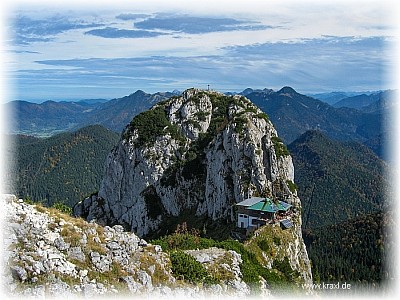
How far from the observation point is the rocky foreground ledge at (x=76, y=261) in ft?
51.9

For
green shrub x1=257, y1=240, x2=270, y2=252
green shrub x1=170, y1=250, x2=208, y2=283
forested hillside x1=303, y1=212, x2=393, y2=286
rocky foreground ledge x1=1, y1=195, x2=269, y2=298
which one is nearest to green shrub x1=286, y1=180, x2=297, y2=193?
green shrub x1=257, y1=240, x2=270, y2=252

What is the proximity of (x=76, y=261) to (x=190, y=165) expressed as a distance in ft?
166

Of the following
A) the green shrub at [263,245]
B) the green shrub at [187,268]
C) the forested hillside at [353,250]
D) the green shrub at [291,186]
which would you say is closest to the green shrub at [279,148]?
the green shrub at [291,186]

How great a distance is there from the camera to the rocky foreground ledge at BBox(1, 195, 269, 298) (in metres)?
15.8

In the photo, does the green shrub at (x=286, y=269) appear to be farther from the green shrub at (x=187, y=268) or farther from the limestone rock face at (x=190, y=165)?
the limestone rock face at (x=190, y=165)

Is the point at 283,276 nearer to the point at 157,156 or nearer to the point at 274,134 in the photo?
the point at 274,134

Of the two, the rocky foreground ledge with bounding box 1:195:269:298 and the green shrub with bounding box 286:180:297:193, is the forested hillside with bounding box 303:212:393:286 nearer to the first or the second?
the green shrub with bounding box 286:180:297:193

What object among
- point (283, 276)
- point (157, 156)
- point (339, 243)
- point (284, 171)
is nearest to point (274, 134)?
point (284, 171)

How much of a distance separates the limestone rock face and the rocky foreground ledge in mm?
31949

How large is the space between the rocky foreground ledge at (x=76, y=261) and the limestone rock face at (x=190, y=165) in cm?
3195

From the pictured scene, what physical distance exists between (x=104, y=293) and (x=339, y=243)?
104166mm

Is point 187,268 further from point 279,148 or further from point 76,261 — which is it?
point 279,148

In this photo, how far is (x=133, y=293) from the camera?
17.6 meters

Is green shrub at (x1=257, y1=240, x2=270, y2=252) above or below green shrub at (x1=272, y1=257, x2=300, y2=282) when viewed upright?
above
